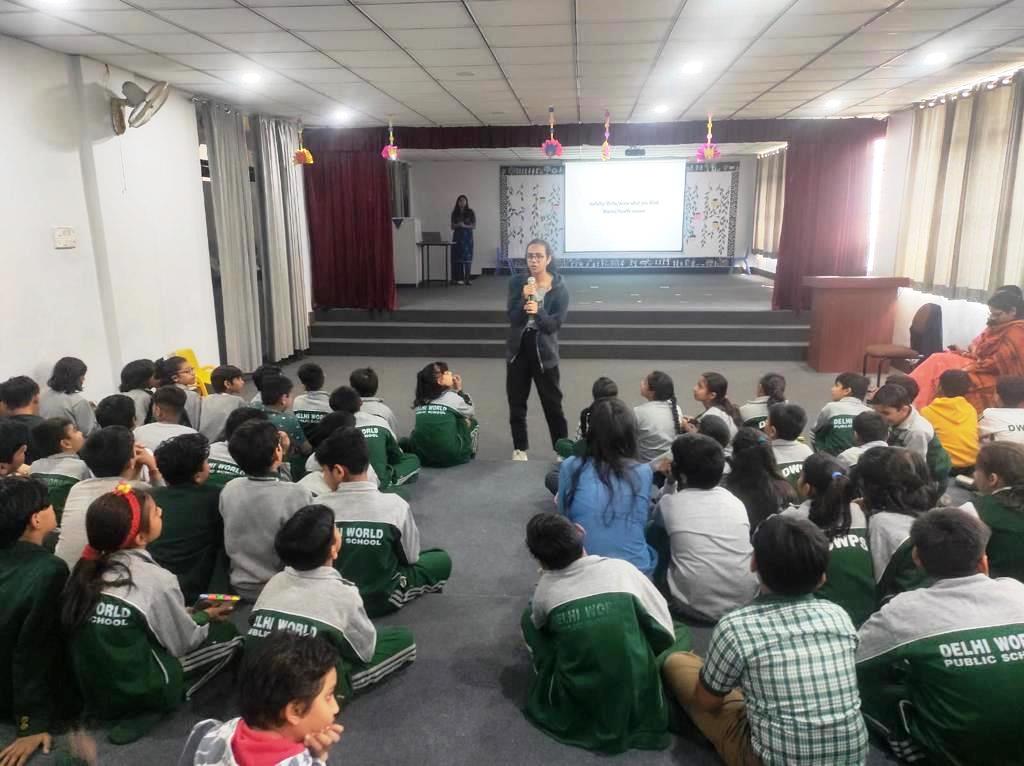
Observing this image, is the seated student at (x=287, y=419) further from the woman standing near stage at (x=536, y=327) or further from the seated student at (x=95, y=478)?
the woman standing near stage at (x=536, y=327)

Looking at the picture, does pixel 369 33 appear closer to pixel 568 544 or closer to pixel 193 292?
pixel 193 292

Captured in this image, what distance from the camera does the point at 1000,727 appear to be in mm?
1512

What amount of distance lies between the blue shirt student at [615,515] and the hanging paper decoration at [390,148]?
19.5ft

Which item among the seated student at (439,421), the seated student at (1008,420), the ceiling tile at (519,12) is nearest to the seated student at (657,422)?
the seated student at (439,421)

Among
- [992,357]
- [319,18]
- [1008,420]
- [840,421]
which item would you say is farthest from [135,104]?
[992,357]

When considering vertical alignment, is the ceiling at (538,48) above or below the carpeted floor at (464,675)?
above

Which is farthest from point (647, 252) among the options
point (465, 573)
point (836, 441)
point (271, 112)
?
point (465, 573)

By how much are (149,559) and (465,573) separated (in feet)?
4.50

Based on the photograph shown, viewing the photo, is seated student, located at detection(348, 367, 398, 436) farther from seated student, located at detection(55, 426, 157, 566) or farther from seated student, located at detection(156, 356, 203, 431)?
seated student, located at detection(55, 426, 157, 566)

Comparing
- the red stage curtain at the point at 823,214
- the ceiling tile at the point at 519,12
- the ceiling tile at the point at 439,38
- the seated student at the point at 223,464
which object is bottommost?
the seated student at the point at 223,464

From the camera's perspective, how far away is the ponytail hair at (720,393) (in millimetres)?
3430

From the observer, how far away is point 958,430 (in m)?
3.78

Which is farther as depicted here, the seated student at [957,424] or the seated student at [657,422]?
the seated student at [957,424]

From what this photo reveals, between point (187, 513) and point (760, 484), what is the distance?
2068 mm
